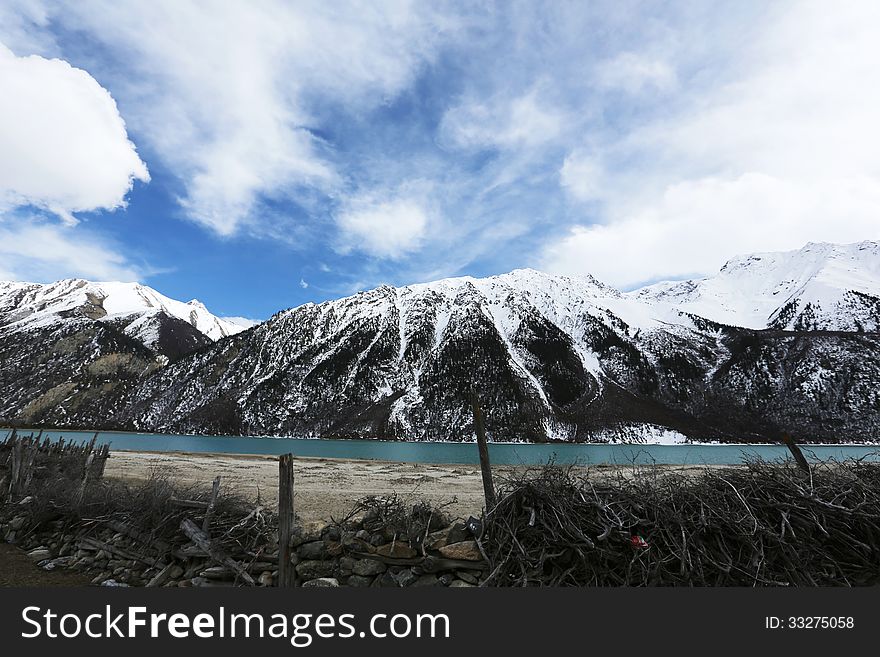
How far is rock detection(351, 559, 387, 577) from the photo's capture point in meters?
9.36

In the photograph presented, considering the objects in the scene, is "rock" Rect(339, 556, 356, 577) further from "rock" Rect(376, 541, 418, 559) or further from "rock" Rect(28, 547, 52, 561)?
"rock" Rect(28, 547, 52, 561)

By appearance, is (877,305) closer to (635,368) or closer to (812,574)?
(635,368)

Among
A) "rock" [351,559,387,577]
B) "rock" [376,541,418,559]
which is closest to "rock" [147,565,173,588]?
"rock" [351,559,387,577]

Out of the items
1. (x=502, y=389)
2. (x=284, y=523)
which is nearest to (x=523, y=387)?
(x=502, y=389)

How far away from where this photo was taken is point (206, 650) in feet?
21.5

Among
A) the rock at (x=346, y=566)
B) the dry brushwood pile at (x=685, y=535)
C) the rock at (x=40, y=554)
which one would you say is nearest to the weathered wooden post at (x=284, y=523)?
the rock at (x=346, y=566)

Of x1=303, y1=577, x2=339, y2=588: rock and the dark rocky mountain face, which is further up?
the dark rocky mountain face

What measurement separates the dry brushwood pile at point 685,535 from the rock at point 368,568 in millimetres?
2298

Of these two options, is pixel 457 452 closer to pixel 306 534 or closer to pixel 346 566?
pixel 306 534

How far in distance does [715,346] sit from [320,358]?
547ft

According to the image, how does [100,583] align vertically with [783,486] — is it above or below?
below

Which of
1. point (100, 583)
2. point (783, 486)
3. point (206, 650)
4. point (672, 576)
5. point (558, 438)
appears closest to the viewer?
point (206, 650)

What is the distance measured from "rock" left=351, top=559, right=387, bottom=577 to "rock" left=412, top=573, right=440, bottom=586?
794 millimetres

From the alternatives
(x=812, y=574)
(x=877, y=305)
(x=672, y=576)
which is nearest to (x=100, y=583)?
(x=672, y=576)
